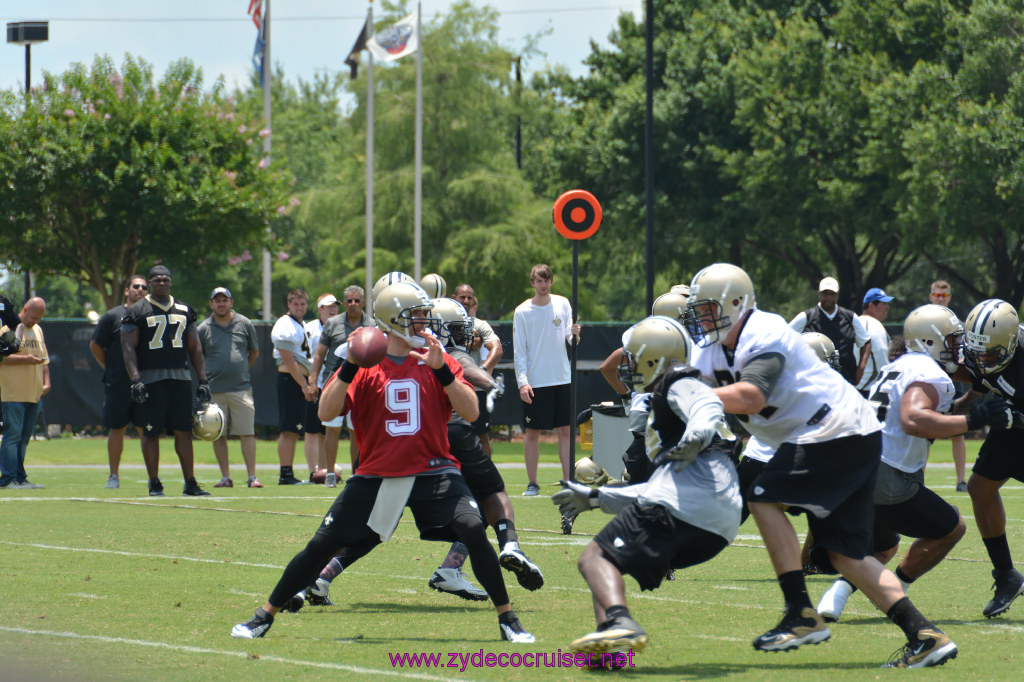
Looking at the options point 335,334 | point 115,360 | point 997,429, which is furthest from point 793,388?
point 115,360

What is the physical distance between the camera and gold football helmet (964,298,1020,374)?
6.67m

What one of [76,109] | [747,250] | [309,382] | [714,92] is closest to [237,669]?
[309,382]

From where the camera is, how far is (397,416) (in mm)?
6203

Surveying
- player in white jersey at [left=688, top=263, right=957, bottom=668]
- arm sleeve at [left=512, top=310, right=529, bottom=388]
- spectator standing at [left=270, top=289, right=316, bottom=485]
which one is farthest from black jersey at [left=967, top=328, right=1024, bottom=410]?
spectator standing at [left=270, top=289, right=316, bottom=485]

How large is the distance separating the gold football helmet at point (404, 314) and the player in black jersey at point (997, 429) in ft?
8.79

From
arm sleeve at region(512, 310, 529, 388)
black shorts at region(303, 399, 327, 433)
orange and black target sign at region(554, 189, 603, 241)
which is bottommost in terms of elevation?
black shorts at region(303, 399, 327, 433)

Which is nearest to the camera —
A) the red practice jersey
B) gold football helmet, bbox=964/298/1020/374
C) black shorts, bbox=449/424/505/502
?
the red practice jersey

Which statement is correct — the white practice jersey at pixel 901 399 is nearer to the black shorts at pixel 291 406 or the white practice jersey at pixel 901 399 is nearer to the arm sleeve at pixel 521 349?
the arm sleeve at pixel 521 349

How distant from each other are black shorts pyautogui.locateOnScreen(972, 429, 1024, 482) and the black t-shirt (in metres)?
8.44

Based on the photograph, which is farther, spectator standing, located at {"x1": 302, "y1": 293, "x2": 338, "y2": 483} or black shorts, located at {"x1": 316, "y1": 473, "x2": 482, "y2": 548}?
spectator standing, located at {"x1": 302, "y1": 293, "x2": 338, "y2": 483}

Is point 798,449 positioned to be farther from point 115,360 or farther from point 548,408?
point 115,360

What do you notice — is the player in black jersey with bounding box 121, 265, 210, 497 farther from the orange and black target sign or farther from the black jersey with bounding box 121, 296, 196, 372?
the orange and black target sign

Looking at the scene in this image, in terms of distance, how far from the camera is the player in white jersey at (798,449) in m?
5.57

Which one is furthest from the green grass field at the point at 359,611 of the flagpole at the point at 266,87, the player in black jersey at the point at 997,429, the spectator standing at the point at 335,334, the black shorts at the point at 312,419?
the flagpole at the point at 266,87
